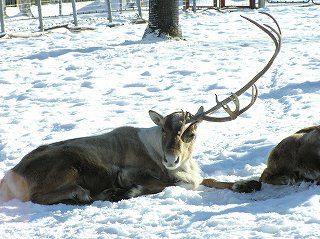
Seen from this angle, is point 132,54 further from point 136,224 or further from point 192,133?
point 136,224

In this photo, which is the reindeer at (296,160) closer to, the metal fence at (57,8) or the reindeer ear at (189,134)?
the reindeer ear at (189,134)

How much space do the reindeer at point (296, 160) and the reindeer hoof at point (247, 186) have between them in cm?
18

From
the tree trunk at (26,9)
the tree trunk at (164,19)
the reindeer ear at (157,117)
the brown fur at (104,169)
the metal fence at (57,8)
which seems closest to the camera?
the brown fur at (104,169)

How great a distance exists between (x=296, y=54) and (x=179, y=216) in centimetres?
908

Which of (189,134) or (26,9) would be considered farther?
(26,9)

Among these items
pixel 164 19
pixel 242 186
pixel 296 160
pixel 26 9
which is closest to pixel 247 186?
pixel 242 186

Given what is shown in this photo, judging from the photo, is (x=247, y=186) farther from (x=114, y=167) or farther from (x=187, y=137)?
(x=114, y=167)

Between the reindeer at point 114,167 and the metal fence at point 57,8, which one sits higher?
the reindeer at point 114,167

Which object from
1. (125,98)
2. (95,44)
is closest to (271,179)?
(125,98)

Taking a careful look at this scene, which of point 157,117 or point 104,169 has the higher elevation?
point 157,117

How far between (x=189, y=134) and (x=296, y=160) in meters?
1.00

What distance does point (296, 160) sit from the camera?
6141 mm

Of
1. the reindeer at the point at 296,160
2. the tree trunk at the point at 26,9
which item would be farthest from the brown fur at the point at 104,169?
the tree trunk at the point at 26,9

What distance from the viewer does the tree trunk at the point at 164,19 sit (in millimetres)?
14727
